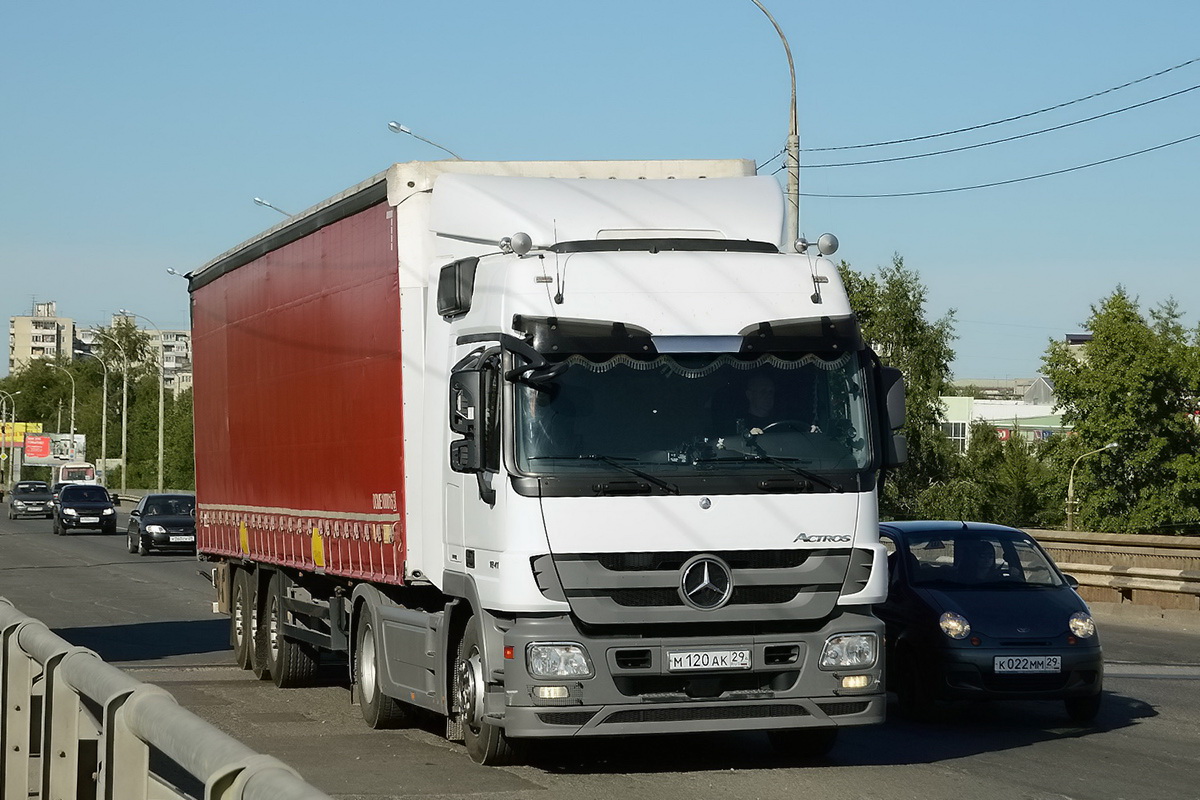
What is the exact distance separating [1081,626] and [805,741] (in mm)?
2581

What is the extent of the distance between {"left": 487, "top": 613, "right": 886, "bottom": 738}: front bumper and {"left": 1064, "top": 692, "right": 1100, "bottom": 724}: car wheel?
318 cm

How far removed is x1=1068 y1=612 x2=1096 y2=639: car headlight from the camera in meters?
12.2

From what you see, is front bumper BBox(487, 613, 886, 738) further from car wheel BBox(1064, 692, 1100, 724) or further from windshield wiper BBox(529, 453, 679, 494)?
car wheel BBox(1064, 692, 1100, 724)

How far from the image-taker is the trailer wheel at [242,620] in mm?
16266

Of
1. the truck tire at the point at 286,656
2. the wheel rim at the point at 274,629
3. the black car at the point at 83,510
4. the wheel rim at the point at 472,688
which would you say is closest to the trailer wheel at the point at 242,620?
the wheel rim at the point at 274,629

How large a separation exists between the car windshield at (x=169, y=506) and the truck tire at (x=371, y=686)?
1320 inches

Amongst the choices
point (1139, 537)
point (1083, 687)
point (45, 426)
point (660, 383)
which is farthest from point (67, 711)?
point (45, 426)

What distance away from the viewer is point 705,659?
9461mm

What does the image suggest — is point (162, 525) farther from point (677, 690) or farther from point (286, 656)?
point (677, 690)

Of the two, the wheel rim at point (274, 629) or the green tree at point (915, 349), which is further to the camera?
the green tree at point (915, 349)

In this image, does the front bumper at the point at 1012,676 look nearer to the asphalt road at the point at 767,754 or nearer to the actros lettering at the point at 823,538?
the asphalt road at the point at 767,754

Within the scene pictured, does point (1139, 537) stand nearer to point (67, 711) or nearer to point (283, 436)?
point (283, 436)

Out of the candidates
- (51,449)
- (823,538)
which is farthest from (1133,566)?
(51,449)

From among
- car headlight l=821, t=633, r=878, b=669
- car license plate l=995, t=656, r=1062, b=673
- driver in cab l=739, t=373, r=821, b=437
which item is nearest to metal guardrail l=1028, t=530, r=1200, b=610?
car license plate l=995, t=656, r=1062, b=673
